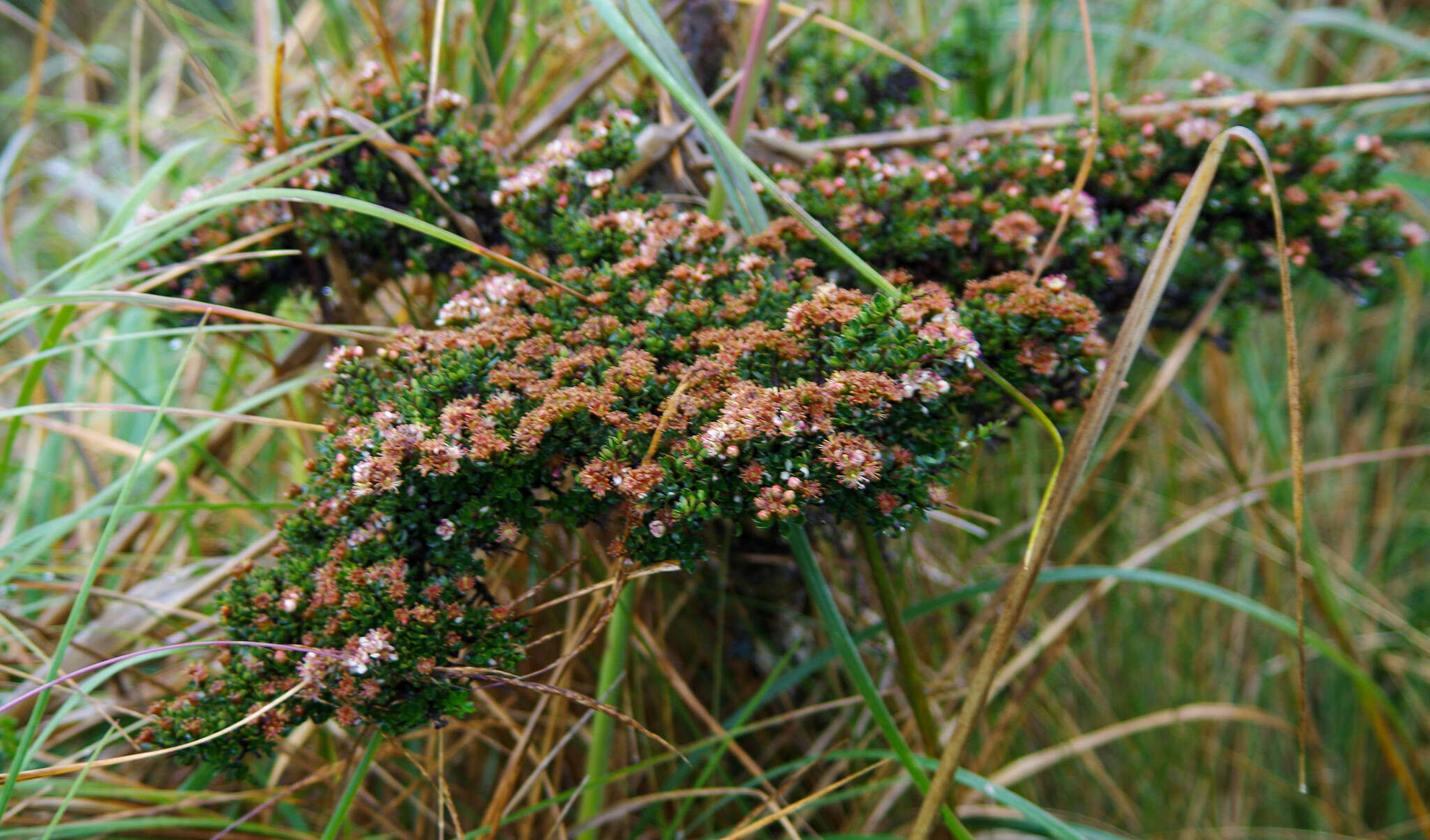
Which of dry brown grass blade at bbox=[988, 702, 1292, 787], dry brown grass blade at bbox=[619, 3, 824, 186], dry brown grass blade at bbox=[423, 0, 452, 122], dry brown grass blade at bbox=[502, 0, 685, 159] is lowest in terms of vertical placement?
dry brown grass blade at bbox=[988, 702, 1292, 787]

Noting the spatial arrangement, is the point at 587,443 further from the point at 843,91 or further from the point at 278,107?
the point at 843,91

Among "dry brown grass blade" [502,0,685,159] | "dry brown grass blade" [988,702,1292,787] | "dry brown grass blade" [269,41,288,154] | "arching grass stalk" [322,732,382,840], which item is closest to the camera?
"arching grass stalk" [322,732,382,840]

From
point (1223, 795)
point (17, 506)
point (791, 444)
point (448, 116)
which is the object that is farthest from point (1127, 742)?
point (17, 506)

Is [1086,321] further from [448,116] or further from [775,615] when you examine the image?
[448,116]

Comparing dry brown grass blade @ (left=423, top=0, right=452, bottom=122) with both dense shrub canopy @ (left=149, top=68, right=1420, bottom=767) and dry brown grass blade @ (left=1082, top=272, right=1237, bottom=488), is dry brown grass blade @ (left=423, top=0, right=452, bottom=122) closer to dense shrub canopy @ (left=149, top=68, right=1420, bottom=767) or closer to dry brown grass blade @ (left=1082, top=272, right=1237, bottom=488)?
dense shrub canopy @ (left=149, top=68, right=1420, bottom=767)

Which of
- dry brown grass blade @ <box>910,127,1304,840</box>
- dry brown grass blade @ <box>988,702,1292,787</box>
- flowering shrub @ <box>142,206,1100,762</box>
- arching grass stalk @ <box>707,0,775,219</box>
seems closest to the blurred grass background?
dry brown grass blade @ <box>988,702,1292,787</box>

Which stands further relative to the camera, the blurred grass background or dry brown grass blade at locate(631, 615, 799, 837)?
the blurred grass background
